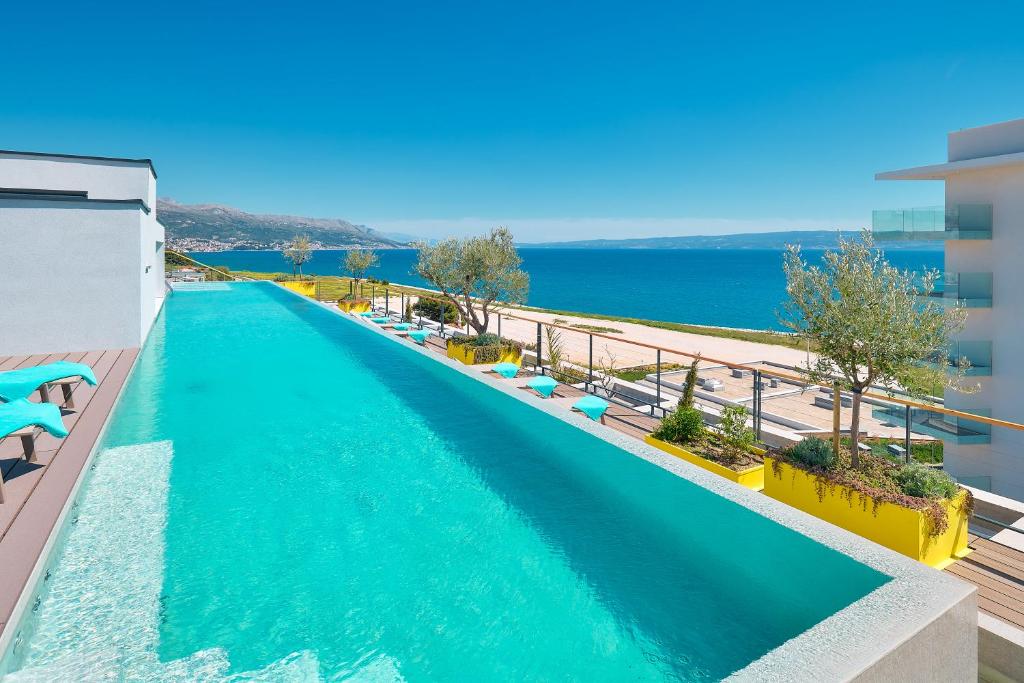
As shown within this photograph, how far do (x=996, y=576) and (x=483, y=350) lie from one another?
826cm

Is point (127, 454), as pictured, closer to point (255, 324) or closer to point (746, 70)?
point (255, 324)

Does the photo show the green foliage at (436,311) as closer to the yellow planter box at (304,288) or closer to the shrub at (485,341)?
the yellow planter box at (304,288)

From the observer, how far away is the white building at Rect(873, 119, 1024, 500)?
617 inches

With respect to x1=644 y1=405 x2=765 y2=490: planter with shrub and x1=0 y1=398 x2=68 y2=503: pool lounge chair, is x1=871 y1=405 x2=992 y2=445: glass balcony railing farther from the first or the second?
x1=0 y1=398 x2=68 y2=503: pool lounge chair

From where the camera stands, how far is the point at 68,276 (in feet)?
31.9

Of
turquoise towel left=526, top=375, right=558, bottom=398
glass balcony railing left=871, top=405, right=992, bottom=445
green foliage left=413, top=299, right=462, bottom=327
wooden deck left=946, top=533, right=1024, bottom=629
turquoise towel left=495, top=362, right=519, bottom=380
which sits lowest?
glass balcony railing left=871, top=405, right=992, bottom=445

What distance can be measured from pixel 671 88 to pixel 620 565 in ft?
205

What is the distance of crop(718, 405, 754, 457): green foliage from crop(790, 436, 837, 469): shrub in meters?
0.70

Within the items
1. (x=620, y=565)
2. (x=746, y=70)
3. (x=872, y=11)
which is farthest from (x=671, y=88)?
(x=620, y=565)

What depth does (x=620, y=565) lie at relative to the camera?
4.04m

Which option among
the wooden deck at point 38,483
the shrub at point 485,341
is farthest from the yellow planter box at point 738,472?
the shrub at point 485,341

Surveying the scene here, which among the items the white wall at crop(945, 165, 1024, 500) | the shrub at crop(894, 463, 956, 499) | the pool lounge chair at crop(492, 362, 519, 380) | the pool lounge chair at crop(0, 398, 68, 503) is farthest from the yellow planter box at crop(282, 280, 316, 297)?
the shrub at crop(894, 463, 956, 499)

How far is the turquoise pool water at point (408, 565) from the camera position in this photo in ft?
10.4

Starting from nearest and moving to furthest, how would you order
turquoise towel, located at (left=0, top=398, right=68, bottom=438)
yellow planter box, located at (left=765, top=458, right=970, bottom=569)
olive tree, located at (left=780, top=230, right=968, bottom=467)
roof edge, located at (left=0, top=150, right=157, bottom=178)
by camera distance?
turquoise towel, located at (left=0, top=398, right=68, bottom=438)
yellow planter box, located at (left=765, top=458, right=970, bottom=569)
olive tree, located at (left=780, top=230, right=968, bottom=467)
roof edge, located at (left=0, top=150, right=157, bottom=178)
